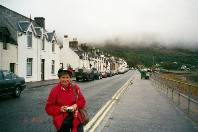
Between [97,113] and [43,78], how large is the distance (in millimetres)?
28587

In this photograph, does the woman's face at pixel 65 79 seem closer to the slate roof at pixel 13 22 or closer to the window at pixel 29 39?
the slate roof at pixel 13 22

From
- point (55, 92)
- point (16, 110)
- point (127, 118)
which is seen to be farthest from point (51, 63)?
point (55, 92)

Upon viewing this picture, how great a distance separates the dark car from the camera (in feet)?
47.5

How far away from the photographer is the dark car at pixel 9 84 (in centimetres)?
1447

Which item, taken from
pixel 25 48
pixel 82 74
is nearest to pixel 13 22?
pixel 25 48

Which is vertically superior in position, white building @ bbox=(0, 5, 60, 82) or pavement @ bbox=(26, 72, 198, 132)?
white building @ bbox=(0, 5, 60, 82)

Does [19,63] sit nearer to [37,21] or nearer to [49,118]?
[37,21]

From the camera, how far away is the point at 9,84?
15.1m

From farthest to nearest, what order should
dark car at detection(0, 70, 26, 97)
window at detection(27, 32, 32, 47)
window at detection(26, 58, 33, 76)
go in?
window at detection(27, 32, 32, 47) < window at detection(26, 58, 33, 76) < dark car at detection(0, 70, 26, 97)

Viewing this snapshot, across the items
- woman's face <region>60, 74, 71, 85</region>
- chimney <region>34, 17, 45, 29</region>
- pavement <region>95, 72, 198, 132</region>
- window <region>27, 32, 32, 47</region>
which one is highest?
chimney <region>34, 17, 45, 29</region>

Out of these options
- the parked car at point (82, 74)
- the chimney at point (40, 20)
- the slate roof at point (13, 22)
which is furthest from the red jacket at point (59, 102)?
the chimney at point (40, 20)

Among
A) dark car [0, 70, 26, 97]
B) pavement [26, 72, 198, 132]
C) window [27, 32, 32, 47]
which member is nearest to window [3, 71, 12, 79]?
dark car [0, 70, 26, 97]

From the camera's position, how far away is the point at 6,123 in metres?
8.27

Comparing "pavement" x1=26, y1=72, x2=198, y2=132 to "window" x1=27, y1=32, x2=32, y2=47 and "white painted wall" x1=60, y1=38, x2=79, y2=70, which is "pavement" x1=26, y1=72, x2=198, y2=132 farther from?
"white painted wall" x1=60, y1=38, x2=79, y2=70
